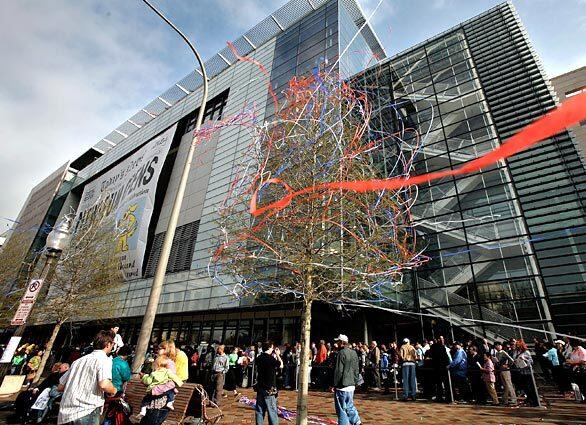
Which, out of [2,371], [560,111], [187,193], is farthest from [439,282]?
[187,193]

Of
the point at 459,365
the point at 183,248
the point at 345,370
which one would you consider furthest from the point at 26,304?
the point at 183,248

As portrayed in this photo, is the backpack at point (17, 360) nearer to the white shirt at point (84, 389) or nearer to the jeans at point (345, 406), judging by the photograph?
the white shirt at point (84, 389)

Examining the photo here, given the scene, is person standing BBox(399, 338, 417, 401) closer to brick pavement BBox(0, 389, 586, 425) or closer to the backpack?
brick pavement BBox(0, 389, 586, 425)

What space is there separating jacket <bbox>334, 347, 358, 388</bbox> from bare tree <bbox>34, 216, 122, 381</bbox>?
557 inches

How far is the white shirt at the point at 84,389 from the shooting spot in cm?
337

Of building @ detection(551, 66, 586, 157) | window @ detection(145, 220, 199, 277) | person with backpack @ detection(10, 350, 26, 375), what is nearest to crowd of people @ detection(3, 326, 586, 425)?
person with backpack @ detection(10, 350, 26, 375)

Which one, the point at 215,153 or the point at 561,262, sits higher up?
the point at 215,153

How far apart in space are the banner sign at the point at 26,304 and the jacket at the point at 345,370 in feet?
21.6

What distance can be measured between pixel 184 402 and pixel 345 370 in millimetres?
2731

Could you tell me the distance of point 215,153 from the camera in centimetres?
2434

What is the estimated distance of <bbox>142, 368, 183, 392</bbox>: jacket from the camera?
459 centimetres

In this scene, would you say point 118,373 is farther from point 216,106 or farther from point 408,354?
point 216,106

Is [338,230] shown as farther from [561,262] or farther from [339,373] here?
[561,262]

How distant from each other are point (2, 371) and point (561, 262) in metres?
21.5
